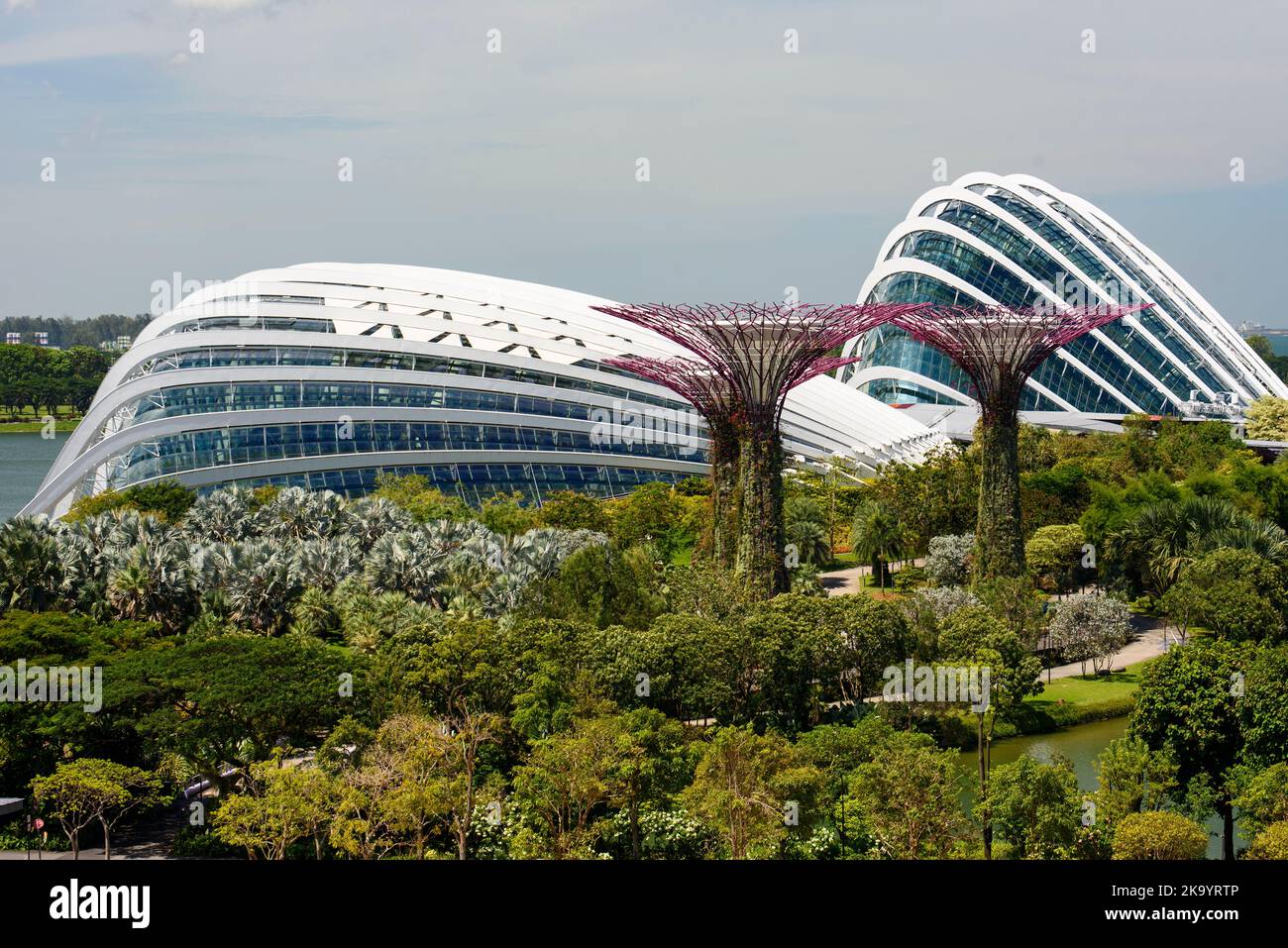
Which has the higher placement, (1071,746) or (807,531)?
(807,531)

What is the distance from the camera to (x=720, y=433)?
154ft

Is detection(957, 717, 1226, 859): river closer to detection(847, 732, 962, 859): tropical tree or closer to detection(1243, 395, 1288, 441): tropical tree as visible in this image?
detection(847, 732, 962, 859): tropical tree

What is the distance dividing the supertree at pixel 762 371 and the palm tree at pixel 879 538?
977 centimetres

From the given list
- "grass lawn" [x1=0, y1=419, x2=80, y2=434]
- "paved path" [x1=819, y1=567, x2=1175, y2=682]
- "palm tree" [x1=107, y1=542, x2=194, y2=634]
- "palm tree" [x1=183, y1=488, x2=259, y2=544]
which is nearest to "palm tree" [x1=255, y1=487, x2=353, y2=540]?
"palm tree" [x1=183, y1=488, x2=259, y2=544]

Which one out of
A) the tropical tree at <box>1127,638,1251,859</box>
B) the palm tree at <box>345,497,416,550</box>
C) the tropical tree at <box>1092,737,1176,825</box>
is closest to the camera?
the tropical tree at <box>1092,737,1176,825</box>

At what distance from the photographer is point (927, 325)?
48812 mm

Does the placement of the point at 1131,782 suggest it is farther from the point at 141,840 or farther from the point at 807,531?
the point at 807,531

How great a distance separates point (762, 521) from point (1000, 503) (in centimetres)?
908

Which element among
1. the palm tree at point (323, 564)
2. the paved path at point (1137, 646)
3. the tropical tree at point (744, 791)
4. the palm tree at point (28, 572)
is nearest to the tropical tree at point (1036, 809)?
the tropical tree at point (744, 791)

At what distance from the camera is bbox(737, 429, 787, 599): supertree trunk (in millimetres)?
42750

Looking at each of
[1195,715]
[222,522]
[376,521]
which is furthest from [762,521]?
[222,522]

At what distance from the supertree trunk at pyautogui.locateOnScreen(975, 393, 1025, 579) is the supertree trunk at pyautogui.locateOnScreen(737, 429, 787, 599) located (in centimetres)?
777

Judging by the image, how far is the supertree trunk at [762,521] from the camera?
140 feet

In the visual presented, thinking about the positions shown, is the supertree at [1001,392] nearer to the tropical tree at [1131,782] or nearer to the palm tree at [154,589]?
the tropical tree at [1131,782]
